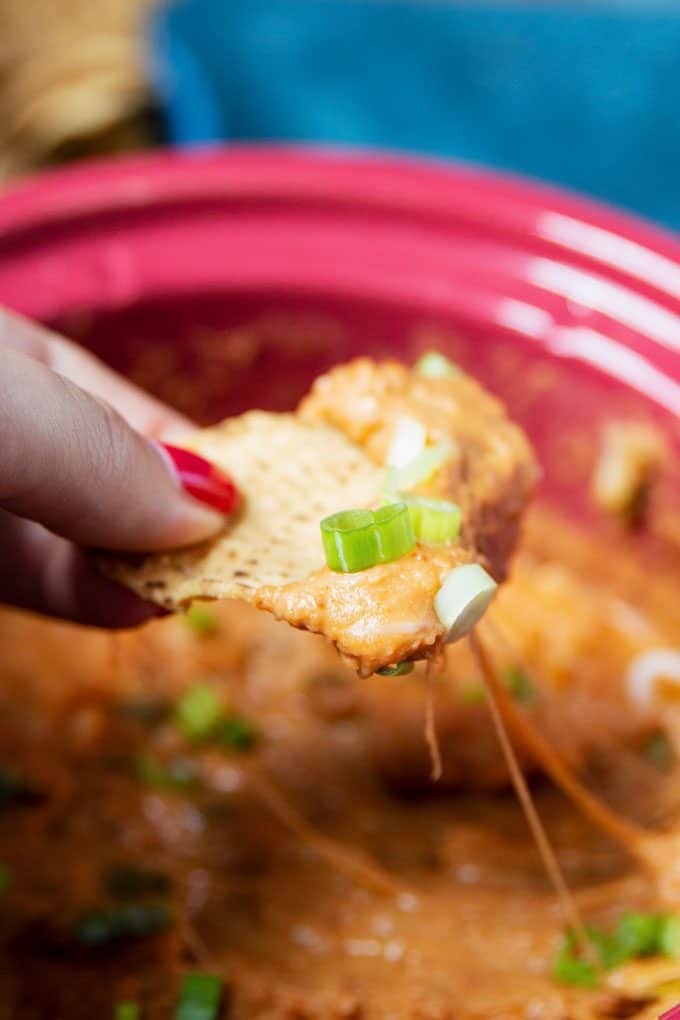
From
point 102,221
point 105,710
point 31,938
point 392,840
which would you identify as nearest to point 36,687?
point 105,710

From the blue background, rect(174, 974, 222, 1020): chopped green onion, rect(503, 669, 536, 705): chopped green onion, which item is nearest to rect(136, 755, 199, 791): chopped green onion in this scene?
rect(174, 974, 222, 1020): chopped green onion

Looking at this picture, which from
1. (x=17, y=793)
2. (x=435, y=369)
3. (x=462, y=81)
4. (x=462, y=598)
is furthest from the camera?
(x=462, y=81)

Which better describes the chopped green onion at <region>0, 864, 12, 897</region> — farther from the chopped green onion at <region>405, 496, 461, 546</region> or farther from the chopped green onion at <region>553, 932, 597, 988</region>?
the chopped green onion at <region>405, 496, 461, 546</region>

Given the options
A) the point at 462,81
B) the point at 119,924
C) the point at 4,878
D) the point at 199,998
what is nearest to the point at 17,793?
the point at 4,878

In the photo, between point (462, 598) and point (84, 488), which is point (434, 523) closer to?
point (462, 598)

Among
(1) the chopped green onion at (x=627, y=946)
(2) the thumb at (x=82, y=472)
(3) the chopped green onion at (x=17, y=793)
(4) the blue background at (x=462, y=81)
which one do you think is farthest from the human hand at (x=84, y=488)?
(4) the blue background at (x=462, y=81)

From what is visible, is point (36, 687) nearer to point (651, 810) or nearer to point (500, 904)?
point (500, 904)
